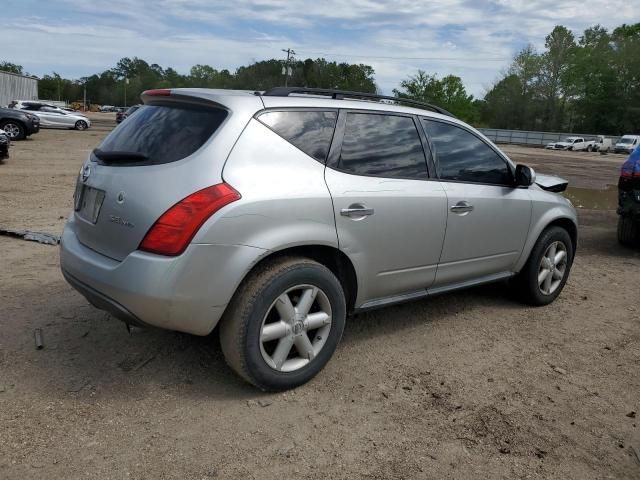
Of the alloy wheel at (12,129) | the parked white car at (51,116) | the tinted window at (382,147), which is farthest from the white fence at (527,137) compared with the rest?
the tinted window at (382,147)

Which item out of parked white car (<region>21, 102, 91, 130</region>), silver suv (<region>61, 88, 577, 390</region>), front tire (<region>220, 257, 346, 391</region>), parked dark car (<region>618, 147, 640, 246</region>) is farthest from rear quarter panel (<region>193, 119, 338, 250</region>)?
parked white car (<region>21, 102, 91, 130</region>)

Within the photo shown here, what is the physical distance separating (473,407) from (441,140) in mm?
1874

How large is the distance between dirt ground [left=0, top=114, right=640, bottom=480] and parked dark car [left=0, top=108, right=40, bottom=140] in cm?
1775

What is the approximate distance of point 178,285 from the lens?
2.82m

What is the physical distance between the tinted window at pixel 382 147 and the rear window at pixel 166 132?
2.73ft

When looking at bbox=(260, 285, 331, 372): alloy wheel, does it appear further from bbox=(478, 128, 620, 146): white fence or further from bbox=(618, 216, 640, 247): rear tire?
bbox=(478, 128, 620, 146): white fence

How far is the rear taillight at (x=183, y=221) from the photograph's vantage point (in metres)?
2.81

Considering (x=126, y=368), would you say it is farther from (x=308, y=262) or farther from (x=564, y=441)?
(x=564, y=441)

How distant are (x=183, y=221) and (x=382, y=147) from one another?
4.85ft

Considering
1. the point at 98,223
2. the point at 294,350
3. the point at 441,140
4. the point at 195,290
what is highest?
the point at 441,140

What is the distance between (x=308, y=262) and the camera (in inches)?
125

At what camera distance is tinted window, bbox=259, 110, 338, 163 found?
3.22m

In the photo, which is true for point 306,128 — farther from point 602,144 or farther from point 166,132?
point 602,144

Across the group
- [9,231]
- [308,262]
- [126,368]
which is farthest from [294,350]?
[9,231]
